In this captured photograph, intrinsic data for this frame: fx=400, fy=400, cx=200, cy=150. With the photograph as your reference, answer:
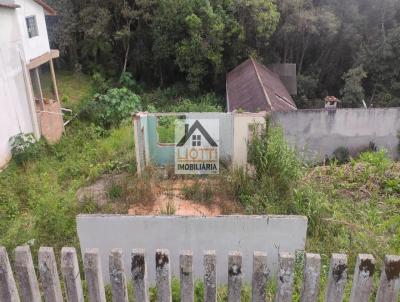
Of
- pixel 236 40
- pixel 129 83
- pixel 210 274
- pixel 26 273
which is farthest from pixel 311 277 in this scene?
pixel 129 83

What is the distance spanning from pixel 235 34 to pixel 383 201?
10.5 metres

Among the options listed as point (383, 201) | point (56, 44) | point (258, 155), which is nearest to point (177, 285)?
point (258, 155)

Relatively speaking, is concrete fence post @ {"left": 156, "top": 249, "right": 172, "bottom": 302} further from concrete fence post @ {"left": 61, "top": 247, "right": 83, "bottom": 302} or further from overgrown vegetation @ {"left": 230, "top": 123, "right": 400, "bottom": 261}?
overgrown vegetation @ {"left": 230, "top": 123, "right": 400, "bottom": 261}

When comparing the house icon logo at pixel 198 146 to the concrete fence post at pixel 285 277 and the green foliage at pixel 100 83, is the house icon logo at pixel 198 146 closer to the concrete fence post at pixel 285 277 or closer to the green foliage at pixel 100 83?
the concrete fence post at pixel 285 277

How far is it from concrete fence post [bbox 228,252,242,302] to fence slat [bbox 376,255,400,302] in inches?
35.4

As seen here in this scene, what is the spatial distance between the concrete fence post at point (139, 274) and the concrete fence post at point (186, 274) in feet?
0.76

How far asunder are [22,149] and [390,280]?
353 inches

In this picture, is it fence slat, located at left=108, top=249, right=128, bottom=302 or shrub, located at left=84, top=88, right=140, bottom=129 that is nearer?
fence slat, located at left=108, top=249, right=128, bottom=302

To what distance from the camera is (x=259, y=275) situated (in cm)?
251

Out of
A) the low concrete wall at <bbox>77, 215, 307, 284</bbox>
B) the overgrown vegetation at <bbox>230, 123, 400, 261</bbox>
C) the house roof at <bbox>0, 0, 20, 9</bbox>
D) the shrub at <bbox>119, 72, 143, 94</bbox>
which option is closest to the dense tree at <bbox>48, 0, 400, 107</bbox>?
the shrub at <bbox>119, 72, 143, 94</bbox>

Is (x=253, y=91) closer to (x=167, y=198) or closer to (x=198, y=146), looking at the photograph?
(x=198, y=146)

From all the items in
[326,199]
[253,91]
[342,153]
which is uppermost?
[326,199]

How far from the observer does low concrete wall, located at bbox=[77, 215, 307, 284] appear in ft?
12.3

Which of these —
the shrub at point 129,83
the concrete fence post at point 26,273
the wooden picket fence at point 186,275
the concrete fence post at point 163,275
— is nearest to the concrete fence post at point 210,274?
the wooden picket fence at point 186,275
